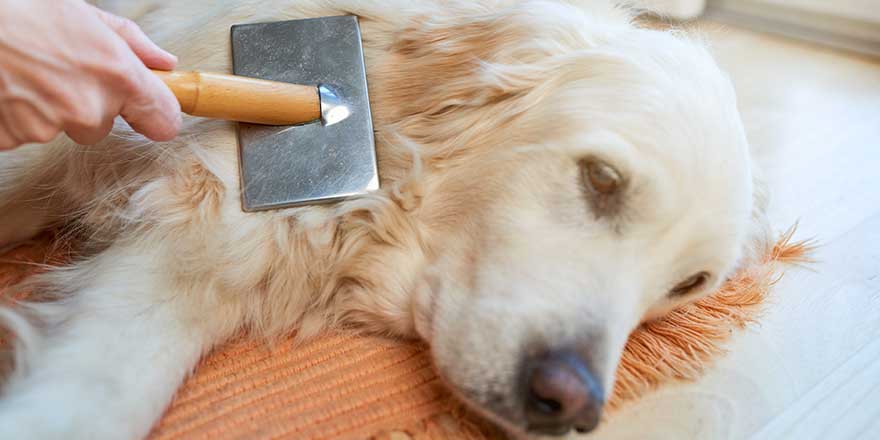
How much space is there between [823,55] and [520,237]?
270 centimetres

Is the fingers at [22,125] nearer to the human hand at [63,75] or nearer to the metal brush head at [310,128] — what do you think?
the human hand at [63,75]

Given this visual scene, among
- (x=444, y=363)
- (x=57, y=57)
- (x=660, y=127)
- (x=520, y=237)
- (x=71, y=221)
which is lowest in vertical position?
(x=71, y=221)

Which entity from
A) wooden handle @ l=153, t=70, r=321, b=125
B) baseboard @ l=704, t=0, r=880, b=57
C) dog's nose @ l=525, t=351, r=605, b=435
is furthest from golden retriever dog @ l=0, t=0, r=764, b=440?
baseboard @ l=704, t=0, r=880, b=57

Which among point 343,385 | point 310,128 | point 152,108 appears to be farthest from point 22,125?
point 343,385

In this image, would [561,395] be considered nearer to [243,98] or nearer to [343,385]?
[343,385]

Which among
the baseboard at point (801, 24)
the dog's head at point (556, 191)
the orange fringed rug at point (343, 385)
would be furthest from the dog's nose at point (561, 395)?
the baseboard at point (801, 24)

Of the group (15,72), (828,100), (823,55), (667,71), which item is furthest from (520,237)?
(823,55)

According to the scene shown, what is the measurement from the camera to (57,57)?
0.86 m

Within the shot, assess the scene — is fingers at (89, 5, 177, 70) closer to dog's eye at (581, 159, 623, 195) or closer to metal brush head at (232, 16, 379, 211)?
metal brush head at (232, 16, 379, 211)

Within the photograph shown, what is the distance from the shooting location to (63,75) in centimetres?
87

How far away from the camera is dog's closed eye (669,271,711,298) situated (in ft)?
4.24

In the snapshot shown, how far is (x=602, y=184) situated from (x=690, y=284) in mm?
332

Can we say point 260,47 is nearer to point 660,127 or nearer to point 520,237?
point 520,237

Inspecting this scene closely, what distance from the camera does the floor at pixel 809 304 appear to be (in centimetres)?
125
